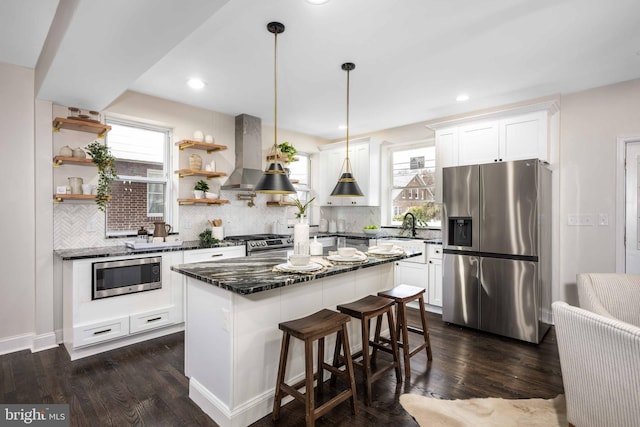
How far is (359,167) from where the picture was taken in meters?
5.46

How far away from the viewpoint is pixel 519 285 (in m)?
3.39

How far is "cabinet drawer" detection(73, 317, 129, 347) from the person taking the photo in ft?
9.59

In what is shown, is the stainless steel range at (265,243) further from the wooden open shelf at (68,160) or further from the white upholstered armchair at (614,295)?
the white upholstered armchair at (614,295)

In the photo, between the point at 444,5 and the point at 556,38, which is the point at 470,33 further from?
the point at 556,38

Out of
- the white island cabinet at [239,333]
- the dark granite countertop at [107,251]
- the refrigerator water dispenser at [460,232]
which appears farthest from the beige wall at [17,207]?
the refrigerator water dispenser at [460,232]

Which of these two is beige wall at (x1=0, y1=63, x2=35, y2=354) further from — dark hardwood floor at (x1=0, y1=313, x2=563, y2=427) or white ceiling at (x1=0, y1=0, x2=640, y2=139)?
dark hardwood floor at (x1=0, y1=313, x2=563, y2=427)

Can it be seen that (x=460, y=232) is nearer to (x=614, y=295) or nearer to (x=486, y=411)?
(x=614, y=295)

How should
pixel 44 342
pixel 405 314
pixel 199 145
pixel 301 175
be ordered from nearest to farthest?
pixel 405 314
pixel 44 342
pixel 199 145
pixel 301 175

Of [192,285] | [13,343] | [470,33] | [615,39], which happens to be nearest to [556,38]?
[615,39]

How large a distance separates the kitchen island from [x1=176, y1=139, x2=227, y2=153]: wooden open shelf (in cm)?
217

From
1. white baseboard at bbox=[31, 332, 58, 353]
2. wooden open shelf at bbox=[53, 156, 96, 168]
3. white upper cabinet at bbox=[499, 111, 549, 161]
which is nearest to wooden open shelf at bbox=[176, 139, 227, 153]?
wooden open shelf at bbox=[53, 156, 96, 168]

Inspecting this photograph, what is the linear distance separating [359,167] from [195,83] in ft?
9.30

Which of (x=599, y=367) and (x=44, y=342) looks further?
(x=44, y=342)

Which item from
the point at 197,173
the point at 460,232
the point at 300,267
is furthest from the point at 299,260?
the point at 197,173
